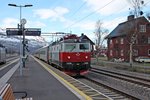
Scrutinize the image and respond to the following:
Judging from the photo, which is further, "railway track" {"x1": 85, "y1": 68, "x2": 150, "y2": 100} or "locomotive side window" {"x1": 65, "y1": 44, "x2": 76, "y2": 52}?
"locomotive side window" {"x1": 65, "y1": 44, "x2": 76, "y2": 52}

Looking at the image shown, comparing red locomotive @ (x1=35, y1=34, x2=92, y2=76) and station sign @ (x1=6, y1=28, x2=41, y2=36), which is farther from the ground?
station sign @ (x1=6, y1=28, x2=41, y2=36)

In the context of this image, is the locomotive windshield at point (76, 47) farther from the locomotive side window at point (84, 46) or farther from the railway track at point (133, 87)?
the railway track at point (133, 87)

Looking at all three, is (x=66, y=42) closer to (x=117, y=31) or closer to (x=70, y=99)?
(x=70, y=99)

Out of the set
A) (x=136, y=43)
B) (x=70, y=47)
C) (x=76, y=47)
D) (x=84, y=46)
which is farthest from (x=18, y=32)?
(x=136, y=43)

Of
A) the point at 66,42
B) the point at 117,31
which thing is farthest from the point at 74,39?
the point at 117,31

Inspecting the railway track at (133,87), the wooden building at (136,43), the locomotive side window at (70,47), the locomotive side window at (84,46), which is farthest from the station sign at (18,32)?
the wooden building at (136,43)

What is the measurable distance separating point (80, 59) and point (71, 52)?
934mm

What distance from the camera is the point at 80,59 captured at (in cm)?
3005

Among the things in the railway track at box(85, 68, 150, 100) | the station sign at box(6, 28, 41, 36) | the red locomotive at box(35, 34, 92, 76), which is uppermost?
the station sign at box(6, 28, 41, 36)

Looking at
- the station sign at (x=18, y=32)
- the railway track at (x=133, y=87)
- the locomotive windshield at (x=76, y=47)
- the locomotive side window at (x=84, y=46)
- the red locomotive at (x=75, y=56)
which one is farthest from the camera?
the locomotive side window at (x=84, y=46)

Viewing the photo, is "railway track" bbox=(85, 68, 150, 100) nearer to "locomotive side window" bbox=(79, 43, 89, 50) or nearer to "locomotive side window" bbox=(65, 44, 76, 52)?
"locomotive side window" bbox=(79, 43, 89, 50)

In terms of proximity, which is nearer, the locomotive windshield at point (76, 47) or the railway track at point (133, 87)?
the railway track at point (133, 87)

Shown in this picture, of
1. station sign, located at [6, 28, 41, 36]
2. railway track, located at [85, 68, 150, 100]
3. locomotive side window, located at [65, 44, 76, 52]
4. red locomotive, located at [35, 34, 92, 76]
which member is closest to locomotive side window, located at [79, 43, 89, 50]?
red locomotive, located at [35, 34, 92, 76]

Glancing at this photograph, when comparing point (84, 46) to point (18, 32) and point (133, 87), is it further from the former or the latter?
point (133, 87)
